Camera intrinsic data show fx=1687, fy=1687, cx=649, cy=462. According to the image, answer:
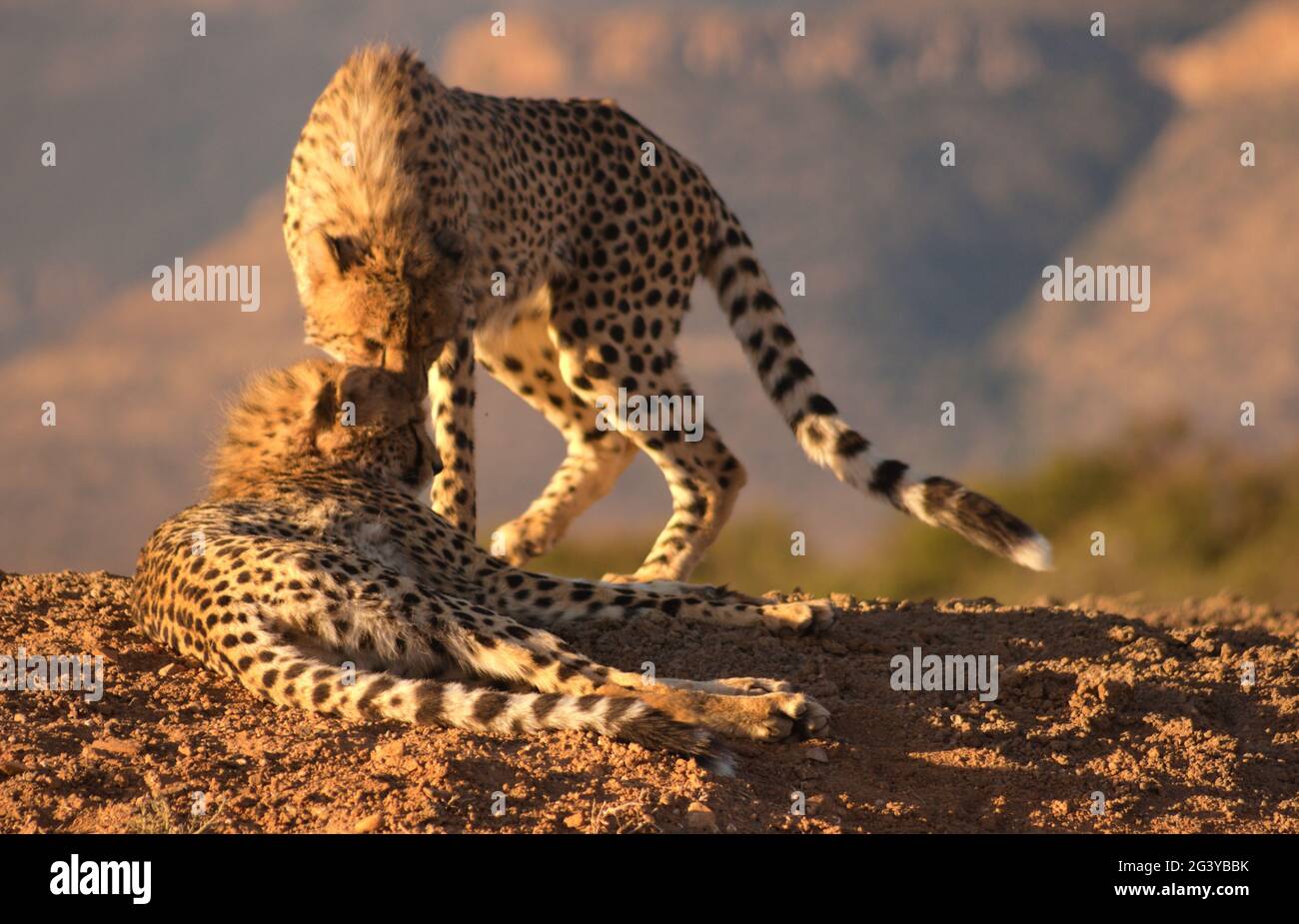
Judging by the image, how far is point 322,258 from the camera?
15.6 feet

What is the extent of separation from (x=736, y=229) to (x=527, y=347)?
2.85 feet

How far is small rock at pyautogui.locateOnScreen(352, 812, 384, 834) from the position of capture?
278 centimetres

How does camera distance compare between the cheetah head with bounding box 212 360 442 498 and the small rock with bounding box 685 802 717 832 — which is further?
the cheetah head with bounding box 212 360 442 498

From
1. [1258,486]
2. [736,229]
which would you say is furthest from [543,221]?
[1258,486]

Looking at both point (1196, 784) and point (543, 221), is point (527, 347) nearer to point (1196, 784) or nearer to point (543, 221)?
point (543, 221)

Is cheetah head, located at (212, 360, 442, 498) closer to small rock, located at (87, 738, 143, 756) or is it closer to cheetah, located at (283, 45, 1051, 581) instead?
cheetah, located at (283, 45, 1051, 581)

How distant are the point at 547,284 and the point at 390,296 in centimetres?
75

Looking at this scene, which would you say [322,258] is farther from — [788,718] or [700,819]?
[700,819]

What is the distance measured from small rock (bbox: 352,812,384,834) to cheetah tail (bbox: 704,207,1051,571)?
6.78 feet

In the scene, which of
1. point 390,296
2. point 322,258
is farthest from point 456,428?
point 322,258

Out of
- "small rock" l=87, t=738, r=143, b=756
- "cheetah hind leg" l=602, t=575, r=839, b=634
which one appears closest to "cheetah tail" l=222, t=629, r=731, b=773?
"small rock" l=87, t=738, r=143, b=756

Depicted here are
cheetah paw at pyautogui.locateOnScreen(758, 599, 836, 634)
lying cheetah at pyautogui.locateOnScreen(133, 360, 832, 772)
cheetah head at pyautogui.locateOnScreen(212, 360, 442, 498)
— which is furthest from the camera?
cheetah head at pyautogui.locateOnScreen(212, 360, 442, 498)

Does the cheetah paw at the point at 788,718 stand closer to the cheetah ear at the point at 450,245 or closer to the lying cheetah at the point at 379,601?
the lying cheetah at the point at 379,601

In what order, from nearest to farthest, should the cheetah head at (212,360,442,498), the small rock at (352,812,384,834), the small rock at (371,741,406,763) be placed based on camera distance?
the small rock at (352,812,384,834) < the small rock at (371,741,406,763) < the cheetah head at (212,360,442,498)
